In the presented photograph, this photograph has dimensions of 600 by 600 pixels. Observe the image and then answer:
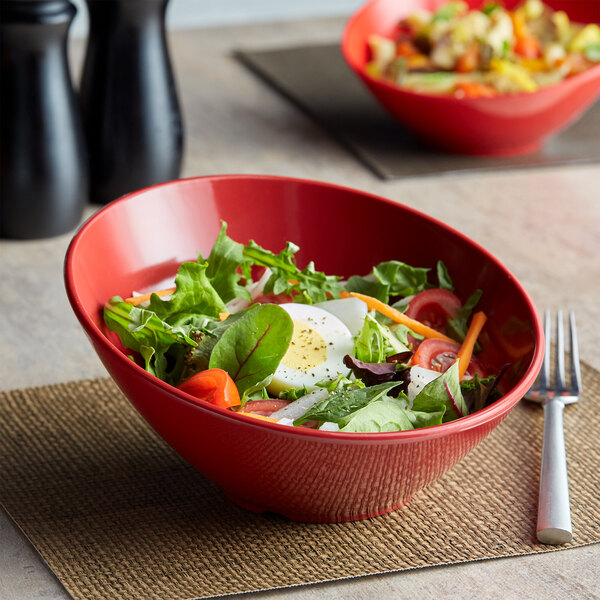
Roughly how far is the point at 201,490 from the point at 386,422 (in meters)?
0.26

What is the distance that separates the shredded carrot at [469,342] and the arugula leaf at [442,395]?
0.08 m

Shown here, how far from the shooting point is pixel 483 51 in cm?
203

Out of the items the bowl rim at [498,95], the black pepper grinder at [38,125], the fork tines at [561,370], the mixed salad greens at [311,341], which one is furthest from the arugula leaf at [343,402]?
the bowl rim at [498,95]

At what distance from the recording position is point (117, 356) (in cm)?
93

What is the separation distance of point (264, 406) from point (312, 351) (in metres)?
0.09

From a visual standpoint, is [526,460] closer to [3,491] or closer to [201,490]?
[201,490]

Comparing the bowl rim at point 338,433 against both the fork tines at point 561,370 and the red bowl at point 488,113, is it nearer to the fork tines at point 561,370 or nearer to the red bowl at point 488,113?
→ the fork tines at point 561,370

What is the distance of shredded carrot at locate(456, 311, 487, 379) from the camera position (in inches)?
42.3

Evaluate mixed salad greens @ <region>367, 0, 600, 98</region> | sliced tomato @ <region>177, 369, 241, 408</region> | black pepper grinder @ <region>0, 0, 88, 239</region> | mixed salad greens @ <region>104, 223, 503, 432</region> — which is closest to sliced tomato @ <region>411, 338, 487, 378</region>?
mixed salad greens @ <region>104, 223, 503, 432</region>

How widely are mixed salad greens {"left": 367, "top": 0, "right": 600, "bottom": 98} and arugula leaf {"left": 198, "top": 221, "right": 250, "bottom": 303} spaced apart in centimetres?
93

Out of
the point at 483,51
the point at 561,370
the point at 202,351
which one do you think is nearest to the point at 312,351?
the point at 202,351

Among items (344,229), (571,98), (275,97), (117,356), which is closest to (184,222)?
(344,229)

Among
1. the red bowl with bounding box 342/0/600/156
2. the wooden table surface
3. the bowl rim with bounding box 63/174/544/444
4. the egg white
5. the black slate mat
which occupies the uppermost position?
the bowl rim with bounding box 63/174/544/444

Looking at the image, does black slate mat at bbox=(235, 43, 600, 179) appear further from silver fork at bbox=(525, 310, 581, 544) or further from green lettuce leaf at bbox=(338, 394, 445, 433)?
green lettuce leaf at bbox=(338, 394, 445, 433)
